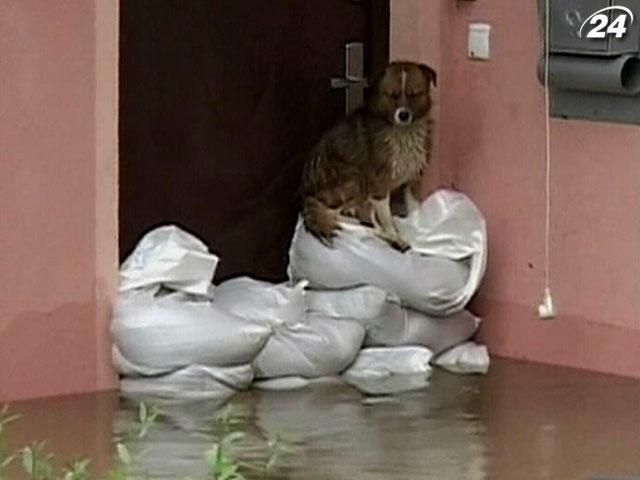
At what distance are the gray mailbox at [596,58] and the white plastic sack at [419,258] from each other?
0.62m

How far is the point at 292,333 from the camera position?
24.9ft

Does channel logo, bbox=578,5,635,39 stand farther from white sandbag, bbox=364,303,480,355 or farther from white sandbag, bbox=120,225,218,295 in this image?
white sandbag, bbox=120,225,218,295

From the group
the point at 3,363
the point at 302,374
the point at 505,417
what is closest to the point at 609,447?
the point at 505,417

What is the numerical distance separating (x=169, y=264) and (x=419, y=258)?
3.48ft

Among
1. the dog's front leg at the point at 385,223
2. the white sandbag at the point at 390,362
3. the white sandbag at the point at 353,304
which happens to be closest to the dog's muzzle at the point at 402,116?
the dog's front leg at the point at 385,223

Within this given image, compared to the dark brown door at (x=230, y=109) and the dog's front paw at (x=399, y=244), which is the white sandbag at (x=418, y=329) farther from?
the dark brown door at (x=230, y=109)

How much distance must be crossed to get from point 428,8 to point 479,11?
0.72 ft

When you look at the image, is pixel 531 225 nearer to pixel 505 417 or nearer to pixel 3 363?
pixel 505 417

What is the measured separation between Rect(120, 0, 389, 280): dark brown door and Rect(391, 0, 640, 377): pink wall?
1.13ft

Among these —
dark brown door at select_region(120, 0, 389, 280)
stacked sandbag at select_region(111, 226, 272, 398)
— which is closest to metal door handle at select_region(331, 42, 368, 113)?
dark brown door at select_region(120, 0, 389, 280)

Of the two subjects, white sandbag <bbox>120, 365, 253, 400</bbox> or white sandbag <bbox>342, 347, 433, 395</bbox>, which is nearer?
white sandbag <bbox>120, 365, 253, 400</bbox>

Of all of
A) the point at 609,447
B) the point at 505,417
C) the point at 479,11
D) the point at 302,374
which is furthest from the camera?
the point at 479,11

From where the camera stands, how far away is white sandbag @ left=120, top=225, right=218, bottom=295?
24.4ft

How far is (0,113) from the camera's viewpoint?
7.08 meters
